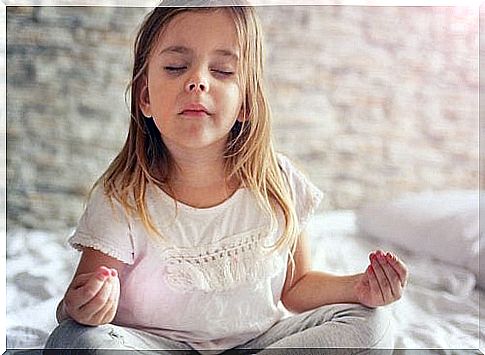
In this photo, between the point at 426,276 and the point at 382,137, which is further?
the point at 426,276

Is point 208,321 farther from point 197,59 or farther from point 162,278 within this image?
point 197,59

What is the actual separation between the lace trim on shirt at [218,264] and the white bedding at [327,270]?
10cm

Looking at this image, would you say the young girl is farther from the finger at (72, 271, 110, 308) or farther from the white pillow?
the white pillow

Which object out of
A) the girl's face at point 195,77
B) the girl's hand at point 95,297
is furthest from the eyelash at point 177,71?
the girl's hand at point 95,297

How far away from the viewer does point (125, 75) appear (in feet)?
3.51

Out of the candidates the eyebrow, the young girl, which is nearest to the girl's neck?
the young girl

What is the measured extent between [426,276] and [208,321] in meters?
0.35

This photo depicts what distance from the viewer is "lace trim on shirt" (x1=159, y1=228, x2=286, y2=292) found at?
40.9 inches

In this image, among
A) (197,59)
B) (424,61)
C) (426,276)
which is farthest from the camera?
(426,276)

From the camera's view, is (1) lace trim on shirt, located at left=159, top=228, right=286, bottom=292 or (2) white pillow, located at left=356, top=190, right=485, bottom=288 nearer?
(1) lace trim on shirt, located at left=159, top=228, right=286, bottom=292

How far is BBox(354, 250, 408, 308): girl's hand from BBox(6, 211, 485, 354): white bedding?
0.14ft

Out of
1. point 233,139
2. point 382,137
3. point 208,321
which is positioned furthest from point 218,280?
point 382,137

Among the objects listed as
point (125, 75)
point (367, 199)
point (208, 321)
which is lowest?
point (208, 321)

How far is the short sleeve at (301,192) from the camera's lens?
1.08 m
